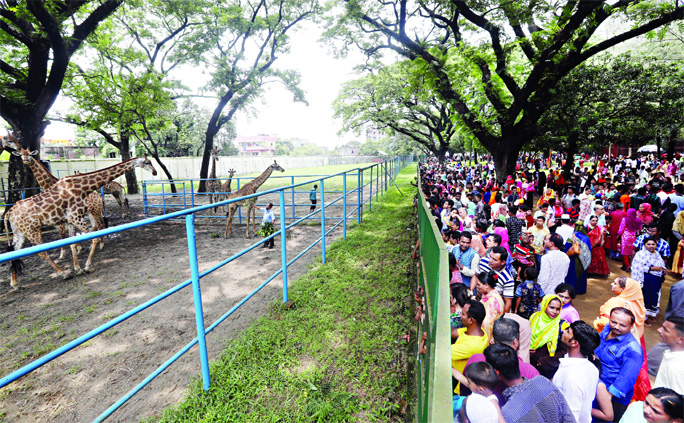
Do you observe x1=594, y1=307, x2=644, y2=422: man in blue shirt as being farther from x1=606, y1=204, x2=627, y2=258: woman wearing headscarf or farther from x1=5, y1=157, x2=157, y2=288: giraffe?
x1=5, y1=157, x2=157, y2=288: giraffe

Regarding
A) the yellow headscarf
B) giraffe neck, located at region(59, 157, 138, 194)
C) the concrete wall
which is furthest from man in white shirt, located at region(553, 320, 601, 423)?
the concrete wall

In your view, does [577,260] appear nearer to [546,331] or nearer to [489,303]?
[546,331]

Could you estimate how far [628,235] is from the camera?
224 inches

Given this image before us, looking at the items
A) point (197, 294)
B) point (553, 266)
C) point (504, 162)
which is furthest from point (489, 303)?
point (504, 162)

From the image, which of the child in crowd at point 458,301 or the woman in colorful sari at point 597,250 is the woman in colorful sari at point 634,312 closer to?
the child in crowd at point 458,301

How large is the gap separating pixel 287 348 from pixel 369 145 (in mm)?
76200

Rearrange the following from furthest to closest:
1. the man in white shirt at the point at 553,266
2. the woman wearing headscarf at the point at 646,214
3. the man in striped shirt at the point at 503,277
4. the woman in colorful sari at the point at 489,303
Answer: the woman wearing headscarf at the point at 646,214
the man in white shirt at the point at 553,266
the man in striped shirt at the point at 503,277
the woman in colorful sari at the point at 489,303

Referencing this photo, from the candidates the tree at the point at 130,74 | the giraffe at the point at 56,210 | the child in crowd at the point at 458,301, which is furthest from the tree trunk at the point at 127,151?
the child in crowd at the point at 458,301

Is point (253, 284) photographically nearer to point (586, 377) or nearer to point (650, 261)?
point (586, 377)

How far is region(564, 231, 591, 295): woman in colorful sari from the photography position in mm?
4648

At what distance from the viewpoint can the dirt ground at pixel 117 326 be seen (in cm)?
264

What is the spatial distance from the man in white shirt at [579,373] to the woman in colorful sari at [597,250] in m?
3.76

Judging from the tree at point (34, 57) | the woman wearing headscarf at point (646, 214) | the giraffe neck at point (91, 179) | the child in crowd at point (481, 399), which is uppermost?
the tree at point (34, 57)

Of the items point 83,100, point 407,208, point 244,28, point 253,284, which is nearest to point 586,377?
point 253,284
